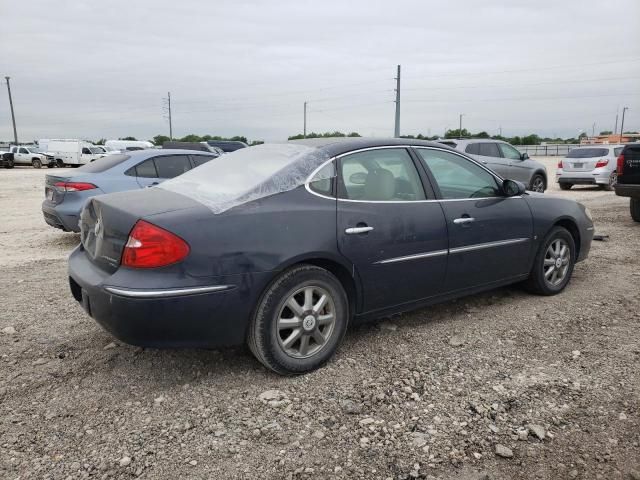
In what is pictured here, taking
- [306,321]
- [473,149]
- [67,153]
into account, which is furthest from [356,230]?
[67,153]

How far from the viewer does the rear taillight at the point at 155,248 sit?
9.36 feet

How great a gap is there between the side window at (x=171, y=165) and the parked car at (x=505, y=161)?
261 inches

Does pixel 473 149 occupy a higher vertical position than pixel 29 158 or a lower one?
higher

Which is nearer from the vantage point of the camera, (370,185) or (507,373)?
(507,373)

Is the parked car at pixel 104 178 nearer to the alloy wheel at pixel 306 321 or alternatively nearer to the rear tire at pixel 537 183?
the alloy wheel at pixel 306 321

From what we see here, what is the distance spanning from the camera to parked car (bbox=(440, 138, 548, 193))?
12477mm

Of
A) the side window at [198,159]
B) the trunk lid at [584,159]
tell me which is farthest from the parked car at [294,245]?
the trunk lid at [584,159]

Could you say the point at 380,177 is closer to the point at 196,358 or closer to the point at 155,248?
the point at 155,248

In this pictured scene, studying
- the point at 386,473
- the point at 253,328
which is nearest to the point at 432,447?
the point at 386,473

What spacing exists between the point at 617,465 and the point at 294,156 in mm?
2523

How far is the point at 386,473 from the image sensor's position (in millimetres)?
2371

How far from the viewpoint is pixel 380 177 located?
146 inches

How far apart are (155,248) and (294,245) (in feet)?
2.59

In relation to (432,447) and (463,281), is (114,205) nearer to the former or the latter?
A: (432,447)
